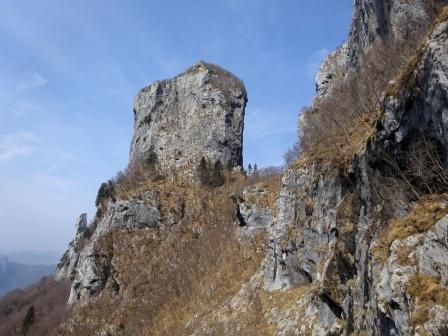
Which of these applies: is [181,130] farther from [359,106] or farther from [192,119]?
[359,106]

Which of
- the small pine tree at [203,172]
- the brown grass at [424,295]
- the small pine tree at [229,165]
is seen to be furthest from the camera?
the small pine tree at [229,165]

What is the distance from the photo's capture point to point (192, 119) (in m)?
96.9

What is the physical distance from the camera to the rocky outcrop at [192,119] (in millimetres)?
93500

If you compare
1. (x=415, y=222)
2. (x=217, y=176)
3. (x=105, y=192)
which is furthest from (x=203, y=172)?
(x=415, y=222)

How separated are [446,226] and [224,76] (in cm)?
9276

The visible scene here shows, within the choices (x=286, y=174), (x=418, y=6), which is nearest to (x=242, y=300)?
(x=286, y=174)

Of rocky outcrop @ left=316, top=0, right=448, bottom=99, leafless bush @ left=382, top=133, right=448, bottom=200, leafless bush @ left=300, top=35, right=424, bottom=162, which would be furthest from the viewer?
rocky outcrop @ left=316, top=0, right=448, bottom=99

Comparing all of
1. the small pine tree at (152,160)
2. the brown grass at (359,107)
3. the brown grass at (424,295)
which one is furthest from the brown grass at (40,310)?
the brown grass at (424,295)

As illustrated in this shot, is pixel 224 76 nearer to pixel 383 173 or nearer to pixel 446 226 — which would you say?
pixel 383 173

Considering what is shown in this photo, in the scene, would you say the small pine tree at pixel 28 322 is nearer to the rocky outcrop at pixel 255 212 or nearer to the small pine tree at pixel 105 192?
the small pine tree at pixel 105 192

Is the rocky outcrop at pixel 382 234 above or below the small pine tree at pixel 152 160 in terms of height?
below

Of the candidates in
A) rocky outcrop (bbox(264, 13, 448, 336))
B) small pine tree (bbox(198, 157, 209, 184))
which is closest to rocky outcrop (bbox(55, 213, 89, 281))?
small pine tree (bbox(198, 157, 209, 184))

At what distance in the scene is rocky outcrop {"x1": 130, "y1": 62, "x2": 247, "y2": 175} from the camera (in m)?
93.5

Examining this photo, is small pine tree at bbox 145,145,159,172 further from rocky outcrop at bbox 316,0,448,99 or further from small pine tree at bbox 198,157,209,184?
rocky outcrop at bbox 316,0,448,99
